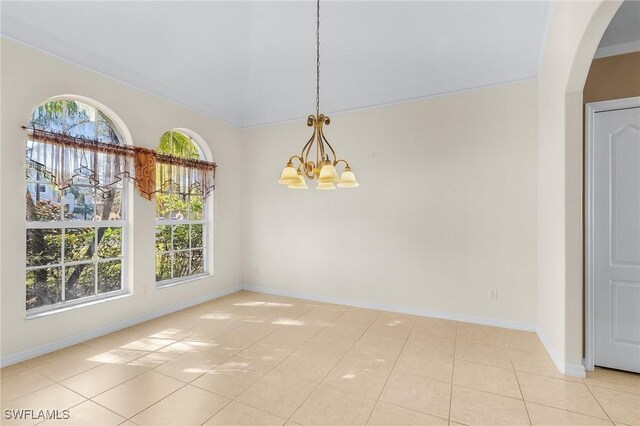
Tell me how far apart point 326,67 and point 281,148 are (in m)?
1.54

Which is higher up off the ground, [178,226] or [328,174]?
[328,174]

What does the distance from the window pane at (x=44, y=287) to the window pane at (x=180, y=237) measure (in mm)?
1443

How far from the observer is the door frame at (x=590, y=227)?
2.59 metres

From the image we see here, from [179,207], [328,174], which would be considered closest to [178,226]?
[179,207]

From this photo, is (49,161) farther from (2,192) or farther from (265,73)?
(265,73)

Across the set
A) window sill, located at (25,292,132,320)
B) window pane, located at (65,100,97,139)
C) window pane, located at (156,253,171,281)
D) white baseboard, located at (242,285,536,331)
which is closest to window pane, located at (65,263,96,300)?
window sill, located at (25,292,132,320)

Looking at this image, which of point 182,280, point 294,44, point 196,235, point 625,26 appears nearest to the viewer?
point 625,26

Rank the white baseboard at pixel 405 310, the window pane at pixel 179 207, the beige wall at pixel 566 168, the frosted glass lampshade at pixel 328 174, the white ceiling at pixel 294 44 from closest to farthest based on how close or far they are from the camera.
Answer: the beige wall at pixel 566 168
the frosted glass lampshade at pixel 328 174
the white ceiling at pixel 294 44
the white baseboard at pixel 405 310
the window pane at pixel 179 207

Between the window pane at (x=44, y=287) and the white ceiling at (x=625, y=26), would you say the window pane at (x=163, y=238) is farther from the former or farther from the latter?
the white ceiling at (x=625, y=26)

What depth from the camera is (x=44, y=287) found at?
3025mm

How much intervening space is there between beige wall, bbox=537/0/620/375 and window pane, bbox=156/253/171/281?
4724mm

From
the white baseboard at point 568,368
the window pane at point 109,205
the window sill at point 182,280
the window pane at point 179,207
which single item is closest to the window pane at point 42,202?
the window pane at point 109,205

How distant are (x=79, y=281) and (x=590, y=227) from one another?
5.30 m

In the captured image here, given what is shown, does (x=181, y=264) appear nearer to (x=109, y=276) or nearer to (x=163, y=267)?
(x=163, y=267)
